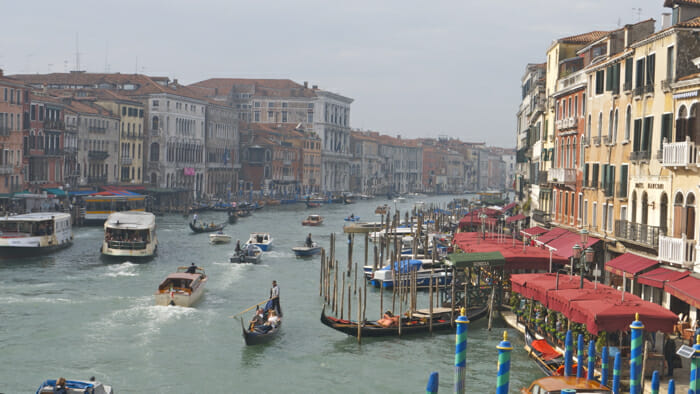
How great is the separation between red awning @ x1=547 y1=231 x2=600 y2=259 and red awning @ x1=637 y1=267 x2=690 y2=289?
4346 millimetres

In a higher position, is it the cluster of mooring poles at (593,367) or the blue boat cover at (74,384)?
the cluster of mooring poles at (593,367)

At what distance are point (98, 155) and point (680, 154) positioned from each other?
47.6m

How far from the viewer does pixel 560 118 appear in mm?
26672

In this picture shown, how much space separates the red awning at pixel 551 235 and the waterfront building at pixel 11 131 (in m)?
28.5

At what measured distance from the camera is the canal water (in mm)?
16031

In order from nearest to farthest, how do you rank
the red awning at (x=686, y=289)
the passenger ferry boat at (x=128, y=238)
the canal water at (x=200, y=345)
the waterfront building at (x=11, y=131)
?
the red awning at (x=686, y=289), the canal water at (x=200, y=345), the passenger ferry boat at (x=128, y=238), the waterfront building at (x=11, y=131)

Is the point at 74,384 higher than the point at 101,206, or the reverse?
the point at 101,206

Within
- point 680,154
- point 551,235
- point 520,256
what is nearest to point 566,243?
point 551,235

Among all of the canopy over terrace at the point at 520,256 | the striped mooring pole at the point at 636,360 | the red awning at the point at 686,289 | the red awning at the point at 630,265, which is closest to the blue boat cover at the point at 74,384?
the striped mooring pole at the point at 636,360

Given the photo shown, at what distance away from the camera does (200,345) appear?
18.7 m

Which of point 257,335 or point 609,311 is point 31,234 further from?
point 609,311

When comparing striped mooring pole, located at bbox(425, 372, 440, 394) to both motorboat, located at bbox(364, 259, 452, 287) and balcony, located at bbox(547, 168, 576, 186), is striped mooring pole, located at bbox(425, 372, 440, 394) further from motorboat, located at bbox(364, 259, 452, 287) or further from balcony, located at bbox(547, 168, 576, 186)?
motorboat, located at bbox(364, 259, 452, 287)

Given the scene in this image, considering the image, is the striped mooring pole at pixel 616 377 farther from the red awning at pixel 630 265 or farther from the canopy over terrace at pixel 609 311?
the red awning at pixel 630 265

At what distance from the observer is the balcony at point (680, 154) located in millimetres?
15602
